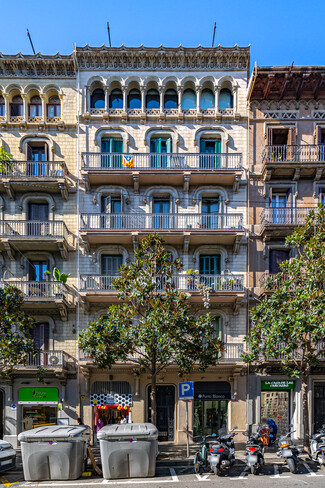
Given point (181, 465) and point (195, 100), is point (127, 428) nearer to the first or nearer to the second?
point (181, 465)

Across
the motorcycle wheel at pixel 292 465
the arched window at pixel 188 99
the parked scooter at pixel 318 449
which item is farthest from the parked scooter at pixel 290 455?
the arched window at pixel 188 99

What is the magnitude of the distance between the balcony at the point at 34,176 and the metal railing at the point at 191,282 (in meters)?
4.70

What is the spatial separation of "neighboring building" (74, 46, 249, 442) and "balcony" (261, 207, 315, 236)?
1.26m

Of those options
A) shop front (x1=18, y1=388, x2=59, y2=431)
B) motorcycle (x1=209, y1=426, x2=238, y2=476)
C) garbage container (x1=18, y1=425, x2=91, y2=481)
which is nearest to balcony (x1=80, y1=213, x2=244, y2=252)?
shop front (x1=18, y1=388, x2=59, y2=431)

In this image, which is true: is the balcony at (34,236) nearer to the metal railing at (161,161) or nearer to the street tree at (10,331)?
the metal railing at (161,161)

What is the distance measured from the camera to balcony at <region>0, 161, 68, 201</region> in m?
21.1

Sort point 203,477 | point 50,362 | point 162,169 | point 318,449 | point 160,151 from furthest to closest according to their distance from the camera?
point 160,151, point 162,169, point 50,362, point 318,449, point 203,477

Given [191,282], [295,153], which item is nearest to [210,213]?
[191,282]

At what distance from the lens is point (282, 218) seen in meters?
21.1

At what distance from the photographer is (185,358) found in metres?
16.3

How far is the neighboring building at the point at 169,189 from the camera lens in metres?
20.3

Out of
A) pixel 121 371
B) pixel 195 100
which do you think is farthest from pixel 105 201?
pixel 121 371

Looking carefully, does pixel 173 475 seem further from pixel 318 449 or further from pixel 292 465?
pixel 318 449

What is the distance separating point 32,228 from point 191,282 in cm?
871
